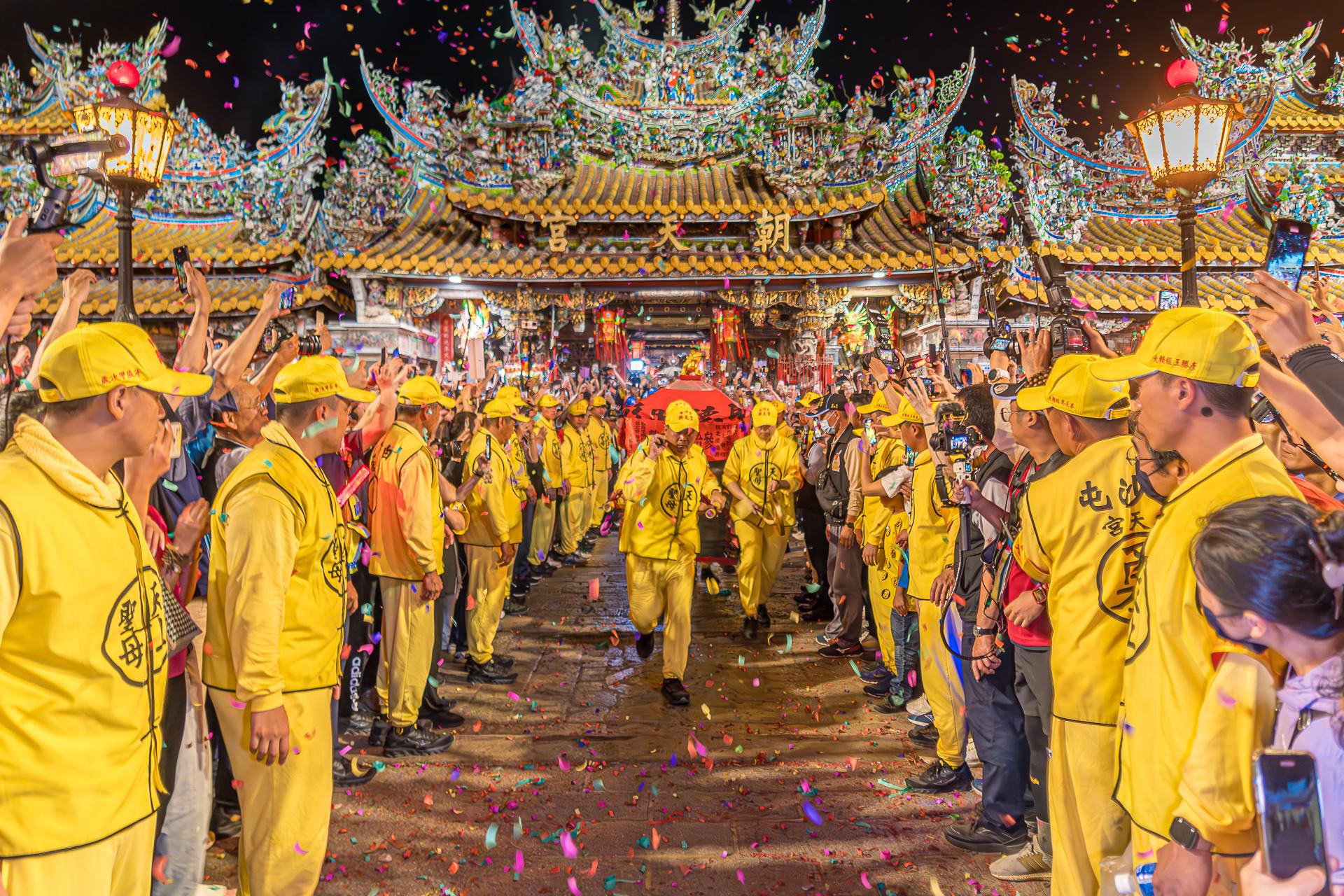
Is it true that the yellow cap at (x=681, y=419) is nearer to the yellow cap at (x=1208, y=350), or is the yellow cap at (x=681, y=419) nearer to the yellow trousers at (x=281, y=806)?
the yellow trousers at (x=281, y=806)

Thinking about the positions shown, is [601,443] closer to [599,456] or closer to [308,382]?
[599,456]

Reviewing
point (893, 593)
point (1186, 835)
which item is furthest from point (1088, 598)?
point (893, 593)

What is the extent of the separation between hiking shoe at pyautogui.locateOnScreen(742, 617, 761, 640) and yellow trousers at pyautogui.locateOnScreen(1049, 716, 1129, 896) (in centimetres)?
498

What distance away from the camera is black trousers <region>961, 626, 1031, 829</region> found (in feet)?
12.2

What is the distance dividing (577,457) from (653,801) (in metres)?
7.64

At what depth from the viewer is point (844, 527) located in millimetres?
7172

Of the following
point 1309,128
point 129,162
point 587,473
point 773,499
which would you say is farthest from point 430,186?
point 1309,128

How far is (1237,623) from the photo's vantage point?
158 centimetres

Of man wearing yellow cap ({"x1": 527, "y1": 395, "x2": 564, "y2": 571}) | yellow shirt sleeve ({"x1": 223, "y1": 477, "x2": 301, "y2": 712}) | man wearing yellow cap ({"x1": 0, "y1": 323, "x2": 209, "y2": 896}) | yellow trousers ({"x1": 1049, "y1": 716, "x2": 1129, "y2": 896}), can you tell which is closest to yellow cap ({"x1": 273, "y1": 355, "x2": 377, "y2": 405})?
yellow shirt sleeve ({"x1": 223, "y1": 477, "x2": 301, "y2": 712})

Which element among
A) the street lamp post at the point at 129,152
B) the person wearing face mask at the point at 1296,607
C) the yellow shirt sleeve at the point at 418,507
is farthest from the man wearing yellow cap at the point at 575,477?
the person wearing face mask at the point at 1296,607

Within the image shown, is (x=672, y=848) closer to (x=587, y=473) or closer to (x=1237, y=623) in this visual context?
(x=1237, y=623)

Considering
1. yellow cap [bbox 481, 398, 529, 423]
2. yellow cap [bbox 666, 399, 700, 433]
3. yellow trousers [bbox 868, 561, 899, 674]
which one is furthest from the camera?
yellow cap [bbox 481, 398, 529, 423]

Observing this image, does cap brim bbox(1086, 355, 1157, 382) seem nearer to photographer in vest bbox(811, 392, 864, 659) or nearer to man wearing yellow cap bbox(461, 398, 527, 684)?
photographer in vest bbox(811, 392, 864, 659)

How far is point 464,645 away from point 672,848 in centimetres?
403
